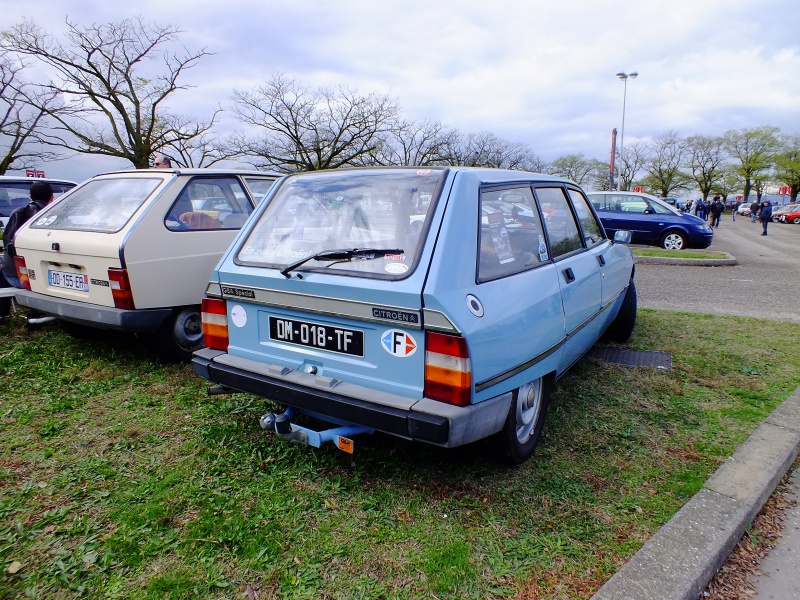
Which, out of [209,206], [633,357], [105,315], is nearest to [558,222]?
[633,357]

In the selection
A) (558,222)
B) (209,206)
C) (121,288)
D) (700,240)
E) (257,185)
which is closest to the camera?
(558,222)

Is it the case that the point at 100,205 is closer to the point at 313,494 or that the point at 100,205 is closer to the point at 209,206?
the point at 209,206

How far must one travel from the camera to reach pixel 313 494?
2.78 metres

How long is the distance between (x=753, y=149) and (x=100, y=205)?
75026 millimetres

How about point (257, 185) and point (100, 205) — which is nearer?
point (100, 205)

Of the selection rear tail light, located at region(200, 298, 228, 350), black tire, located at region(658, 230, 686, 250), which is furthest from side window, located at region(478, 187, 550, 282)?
black tire, located at region(658, 230, 686, 250)

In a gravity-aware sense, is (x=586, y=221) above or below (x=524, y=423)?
above

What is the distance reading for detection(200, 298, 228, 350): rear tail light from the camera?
125 inches

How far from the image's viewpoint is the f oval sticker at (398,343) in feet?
8.20

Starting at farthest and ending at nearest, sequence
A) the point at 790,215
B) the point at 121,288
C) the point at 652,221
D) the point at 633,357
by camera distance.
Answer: the point at 790,215 < the point at 652,221 < the point at 633,357 < the point at 121,288

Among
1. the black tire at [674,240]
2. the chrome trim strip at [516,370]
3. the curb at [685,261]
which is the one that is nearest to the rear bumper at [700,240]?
the black tire at [674,240]

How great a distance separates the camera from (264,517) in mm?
2570

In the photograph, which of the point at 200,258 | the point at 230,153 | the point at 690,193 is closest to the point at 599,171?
the point at 690,193

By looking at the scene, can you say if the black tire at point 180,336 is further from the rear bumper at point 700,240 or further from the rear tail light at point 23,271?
the rear bumper at point 700,240
